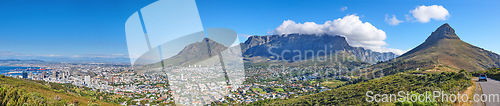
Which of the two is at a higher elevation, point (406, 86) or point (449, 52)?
point (449, 52)

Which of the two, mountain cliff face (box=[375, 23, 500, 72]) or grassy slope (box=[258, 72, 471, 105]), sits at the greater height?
mountain cliff face (box=[375, 23, 500, 72])

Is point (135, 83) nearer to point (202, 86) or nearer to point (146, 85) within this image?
point (146, 85)

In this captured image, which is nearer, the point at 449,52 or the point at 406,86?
the point at 406,86

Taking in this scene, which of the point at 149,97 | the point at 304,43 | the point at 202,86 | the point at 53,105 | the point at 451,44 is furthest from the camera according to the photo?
the point at 304,43

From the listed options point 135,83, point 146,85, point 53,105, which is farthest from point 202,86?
point 53,105

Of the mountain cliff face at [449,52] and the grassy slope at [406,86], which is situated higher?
the mountain cliff face at [449,52]

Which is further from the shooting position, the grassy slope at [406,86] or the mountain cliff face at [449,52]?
the mountain cliff face at [449,52]

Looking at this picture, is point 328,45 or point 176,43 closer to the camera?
point 176,43

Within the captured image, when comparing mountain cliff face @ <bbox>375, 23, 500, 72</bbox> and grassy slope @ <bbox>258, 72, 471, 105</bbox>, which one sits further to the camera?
mountain cliff face @ <bbox>375, 23, 500, 72</bbox>
